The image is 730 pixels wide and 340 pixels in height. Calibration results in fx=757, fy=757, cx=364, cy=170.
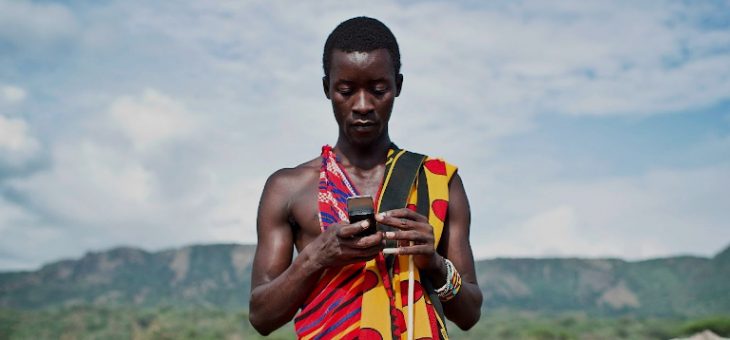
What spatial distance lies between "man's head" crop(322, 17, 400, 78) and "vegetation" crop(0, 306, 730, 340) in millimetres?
25824

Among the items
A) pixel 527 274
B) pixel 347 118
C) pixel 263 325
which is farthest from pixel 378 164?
pixel 527 274

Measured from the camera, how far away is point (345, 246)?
9.21ft

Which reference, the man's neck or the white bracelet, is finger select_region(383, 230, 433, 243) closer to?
the white bracelet

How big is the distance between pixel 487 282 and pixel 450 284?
43757 millimetres

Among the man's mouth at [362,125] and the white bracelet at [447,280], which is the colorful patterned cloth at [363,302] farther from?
the man's mouth at [362,125]

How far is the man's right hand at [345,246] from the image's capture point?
2.77m

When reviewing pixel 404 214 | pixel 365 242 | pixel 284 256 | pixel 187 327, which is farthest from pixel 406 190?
pixel 187 327

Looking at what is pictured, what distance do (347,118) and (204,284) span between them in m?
45.2

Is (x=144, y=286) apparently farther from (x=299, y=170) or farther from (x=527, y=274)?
(x=299, y=170)

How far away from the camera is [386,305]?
297 cm

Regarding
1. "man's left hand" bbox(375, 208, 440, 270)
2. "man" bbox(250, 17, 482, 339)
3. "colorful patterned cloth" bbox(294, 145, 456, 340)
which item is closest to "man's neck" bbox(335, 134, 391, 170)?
"man" bbox(250, 17, 482, 339)

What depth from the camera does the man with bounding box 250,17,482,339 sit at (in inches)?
115

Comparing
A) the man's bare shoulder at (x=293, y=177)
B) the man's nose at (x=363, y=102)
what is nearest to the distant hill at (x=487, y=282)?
the man's bare shoulder at (x=293, y=177)

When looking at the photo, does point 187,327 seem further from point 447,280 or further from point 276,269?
point 447,280
